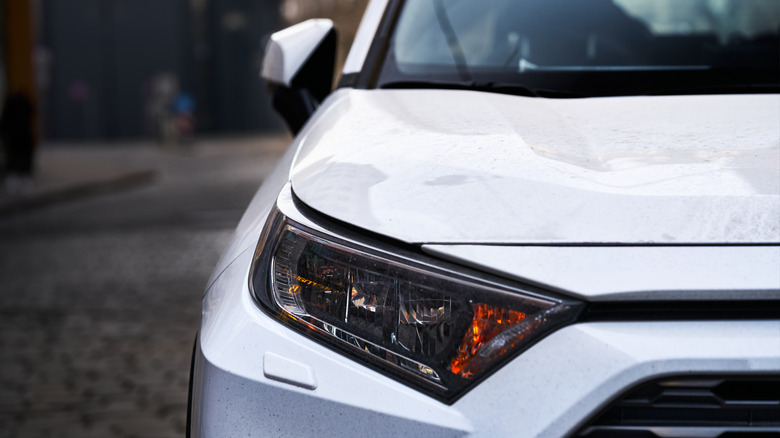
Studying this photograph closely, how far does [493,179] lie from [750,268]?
40cm

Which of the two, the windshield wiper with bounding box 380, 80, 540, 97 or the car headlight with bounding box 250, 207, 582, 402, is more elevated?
the windshield wiper with bounding box 380, 80, 540, 97

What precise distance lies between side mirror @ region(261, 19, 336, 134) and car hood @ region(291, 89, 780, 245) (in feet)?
2.17

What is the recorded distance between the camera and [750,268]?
4.42 ft

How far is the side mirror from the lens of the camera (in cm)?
266

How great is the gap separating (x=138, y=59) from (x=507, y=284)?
44.9m

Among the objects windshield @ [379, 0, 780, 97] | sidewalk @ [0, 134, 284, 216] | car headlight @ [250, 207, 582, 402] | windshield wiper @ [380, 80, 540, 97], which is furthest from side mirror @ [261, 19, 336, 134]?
sidewalk @ [0, 134, 284, 216]

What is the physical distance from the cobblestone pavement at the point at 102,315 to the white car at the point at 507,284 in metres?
2.41

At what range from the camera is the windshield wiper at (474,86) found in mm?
2266

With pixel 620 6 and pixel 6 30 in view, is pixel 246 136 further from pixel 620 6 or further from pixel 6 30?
pixel 620 6

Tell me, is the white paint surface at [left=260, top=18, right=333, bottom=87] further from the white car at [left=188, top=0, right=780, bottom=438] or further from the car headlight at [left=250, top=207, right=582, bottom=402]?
the car headlight at [left=250, top=207, right=582, bottom=402]

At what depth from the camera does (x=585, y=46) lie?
8.50ft

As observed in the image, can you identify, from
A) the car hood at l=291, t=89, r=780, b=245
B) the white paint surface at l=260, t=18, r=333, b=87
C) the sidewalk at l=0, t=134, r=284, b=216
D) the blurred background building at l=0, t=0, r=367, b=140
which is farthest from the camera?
the blurred background building at l=0, t=0, r=367, b=140

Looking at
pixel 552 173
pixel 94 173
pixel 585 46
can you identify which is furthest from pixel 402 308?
pixel 94 173

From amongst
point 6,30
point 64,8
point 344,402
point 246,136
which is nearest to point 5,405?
point 344,402
